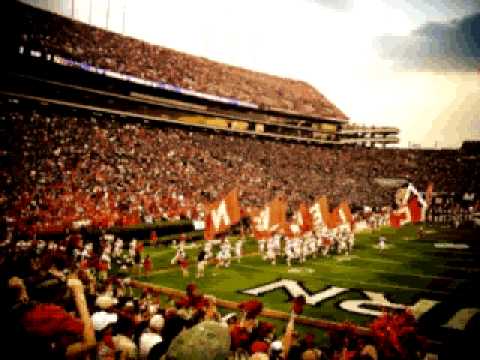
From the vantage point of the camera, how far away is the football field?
556 inches

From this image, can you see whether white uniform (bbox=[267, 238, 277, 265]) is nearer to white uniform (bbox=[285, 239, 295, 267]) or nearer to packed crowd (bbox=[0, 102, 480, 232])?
white uniform (bbox=[285, 239, 295, 267])

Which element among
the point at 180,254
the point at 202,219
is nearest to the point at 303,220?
the point at 180,254

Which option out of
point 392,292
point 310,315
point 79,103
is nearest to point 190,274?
point 310,315

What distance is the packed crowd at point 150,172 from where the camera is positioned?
1033 inches

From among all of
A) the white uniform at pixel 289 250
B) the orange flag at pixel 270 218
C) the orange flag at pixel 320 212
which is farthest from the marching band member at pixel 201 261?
the orange flag at pixel 320 212

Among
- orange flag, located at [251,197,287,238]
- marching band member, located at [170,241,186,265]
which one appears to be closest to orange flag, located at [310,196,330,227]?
orange flag, located at [251,197,287,238]

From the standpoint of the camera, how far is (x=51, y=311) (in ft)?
11.1

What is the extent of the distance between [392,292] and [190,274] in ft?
27.1

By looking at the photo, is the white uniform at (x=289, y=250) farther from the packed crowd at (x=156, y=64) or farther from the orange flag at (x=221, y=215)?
the packed crowd at (x=156, y=64)

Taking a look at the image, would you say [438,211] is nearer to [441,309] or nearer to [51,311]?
[441,309]

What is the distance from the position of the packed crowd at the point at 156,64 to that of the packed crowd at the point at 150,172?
18.4 feet

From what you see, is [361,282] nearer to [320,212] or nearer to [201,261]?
[320,212]

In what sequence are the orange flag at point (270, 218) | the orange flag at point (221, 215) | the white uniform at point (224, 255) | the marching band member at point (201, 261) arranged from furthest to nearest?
the orange flag at point (270, 218) < the white uniform at point (224, 255) < the marching band member at point (201, 261) < the orange flag at point (221, 215)

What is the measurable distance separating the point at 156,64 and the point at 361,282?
38354 millimetres
